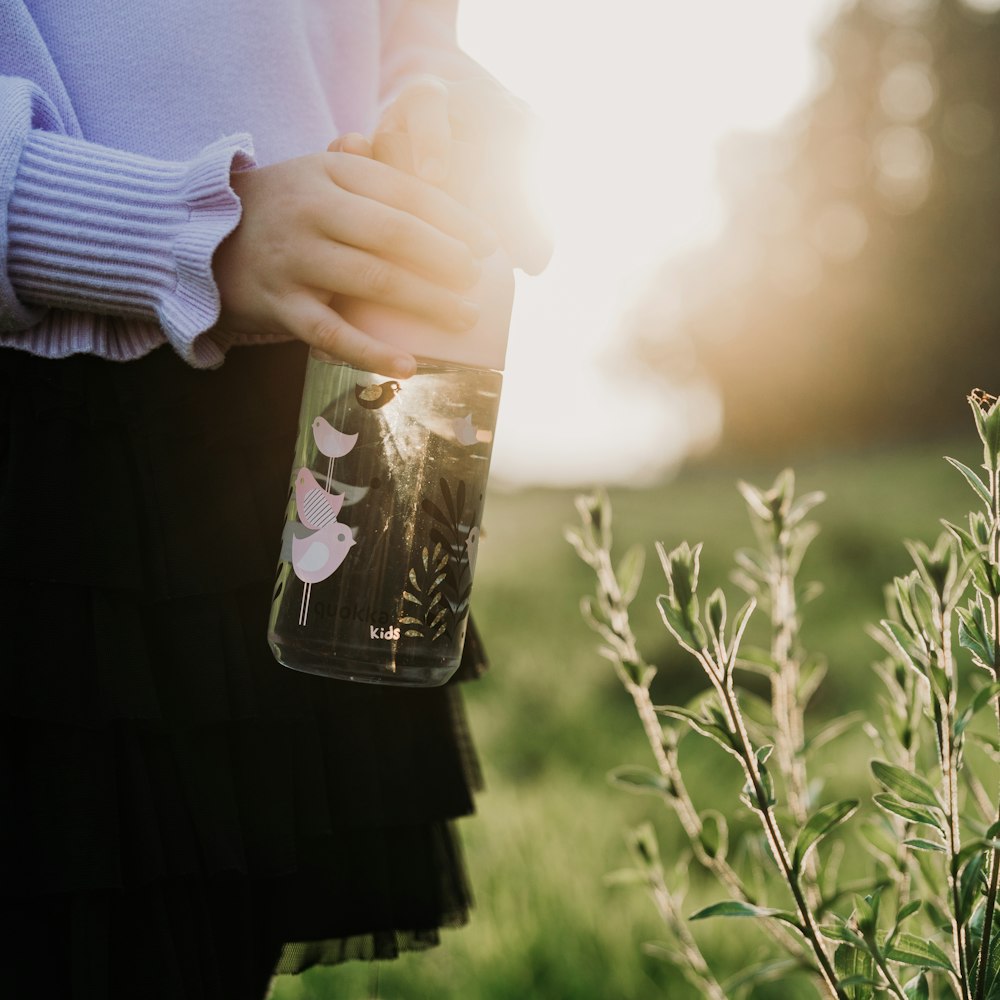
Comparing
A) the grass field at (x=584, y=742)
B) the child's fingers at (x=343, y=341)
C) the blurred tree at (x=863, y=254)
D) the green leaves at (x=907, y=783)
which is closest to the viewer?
the green leaves at (x=907, y=783)

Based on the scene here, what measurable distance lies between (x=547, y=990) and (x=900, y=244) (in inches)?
636

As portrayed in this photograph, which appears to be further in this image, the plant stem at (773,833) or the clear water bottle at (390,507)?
the clear water bottle at (390,507)

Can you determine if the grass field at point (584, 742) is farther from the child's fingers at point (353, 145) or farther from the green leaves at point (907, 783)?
the child's fingers at point (353, 145)

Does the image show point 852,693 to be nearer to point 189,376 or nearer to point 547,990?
point 547,990

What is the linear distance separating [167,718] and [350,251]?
486mm

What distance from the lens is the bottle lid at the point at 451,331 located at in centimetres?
92

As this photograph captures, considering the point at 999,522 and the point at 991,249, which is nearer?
the point at 999,522

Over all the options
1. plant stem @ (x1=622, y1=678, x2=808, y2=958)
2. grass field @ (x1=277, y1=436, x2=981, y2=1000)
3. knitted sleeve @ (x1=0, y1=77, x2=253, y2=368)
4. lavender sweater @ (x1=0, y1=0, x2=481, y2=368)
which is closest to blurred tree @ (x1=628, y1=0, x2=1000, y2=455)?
grass field @ (x1=277, y1=436, x2=981, y2=1000)

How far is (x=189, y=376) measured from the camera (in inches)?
41.8

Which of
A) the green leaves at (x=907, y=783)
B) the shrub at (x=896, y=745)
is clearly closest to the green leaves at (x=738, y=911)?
the shrub at (x=896, y=745)

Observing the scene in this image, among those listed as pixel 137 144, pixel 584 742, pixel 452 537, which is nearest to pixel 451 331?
pixel 452 537

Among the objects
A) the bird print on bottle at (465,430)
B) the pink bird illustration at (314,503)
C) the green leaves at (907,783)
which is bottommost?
the green leaves at (907,783)

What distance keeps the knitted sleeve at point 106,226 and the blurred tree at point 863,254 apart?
52.1ft

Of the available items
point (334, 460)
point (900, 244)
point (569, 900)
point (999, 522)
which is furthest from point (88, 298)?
point (900, 244)
